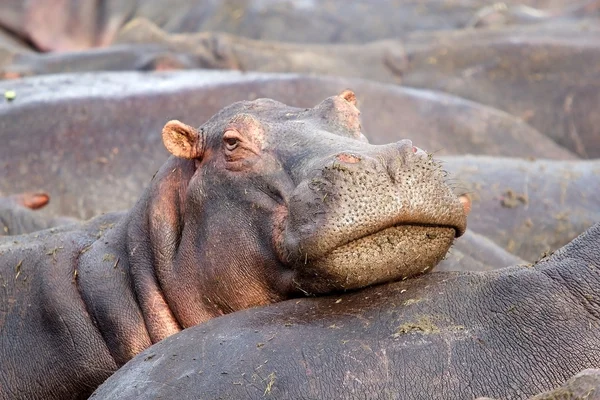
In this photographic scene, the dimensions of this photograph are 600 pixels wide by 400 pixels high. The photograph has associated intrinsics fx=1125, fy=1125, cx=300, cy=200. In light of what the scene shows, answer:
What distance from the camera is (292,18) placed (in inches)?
415

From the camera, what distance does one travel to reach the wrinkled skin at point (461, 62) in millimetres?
8109

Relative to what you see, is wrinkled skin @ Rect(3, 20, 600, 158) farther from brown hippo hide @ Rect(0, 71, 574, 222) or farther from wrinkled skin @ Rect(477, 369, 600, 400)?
wrinkled skin @ Rect(477, 369, 600, 400)

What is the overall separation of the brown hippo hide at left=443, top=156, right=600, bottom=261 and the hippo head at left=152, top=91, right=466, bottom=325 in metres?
1.73

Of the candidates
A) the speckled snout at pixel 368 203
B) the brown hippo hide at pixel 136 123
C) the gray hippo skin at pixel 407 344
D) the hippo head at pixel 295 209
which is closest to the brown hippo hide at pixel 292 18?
the brown hippo hide at pixel 136 123

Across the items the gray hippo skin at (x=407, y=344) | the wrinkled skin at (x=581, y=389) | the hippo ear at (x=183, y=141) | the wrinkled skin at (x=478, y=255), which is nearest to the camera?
the wrinkled skin at (x=581, y=389)

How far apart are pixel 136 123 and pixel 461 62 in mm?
3191

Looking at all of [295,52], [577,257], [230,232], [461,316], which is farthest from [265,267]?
[295,52]

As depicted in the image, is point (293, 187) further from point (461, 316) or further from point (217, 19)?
point (217, 19)

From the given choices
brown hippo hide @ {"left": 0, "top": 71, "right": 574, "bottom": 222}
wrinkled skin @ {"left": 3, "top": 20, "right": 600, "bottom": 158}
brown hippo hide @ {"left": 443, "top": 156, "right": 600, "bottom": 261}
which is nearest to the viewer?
brown hippo hide @ {"left": 443, "top": 156, "right": 600, "bottom": 261}

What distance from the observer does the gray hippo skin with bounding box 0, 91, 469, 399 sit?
10.3ft

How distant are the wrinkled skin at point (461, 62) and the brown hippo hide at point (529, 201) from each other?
204 centimetres

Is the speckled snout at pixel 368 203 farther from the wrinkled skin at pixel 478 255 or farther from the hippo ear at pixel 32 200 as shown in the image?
the hippo ear at pixel 32 200

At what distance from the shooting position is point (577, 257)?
9.73 ft

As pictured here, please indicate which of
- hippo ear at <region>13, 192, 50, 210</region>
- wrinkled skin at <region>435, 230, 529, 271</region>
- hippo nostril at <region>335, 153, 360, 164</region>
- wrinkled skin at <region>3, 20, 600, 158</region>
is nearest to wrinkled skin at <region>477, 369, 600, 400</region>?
hippo nostril at <region>335, 153, 360, 164</region>
